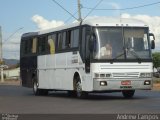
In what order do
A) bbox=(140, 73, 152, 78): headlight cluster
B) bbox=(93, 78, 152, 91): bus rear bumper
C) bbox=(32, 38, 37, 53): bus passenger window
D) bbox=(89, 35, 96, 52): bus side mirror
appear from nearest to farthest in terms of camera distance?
1. bbox=(89, 35, 96, 52): bus side mirror
2. bbox=(93, 78, 152, 91): bus rear bumper
3. bbox=(140, 73, 152, 78): headlight cluster
4. bbox=(32, 38, 37, 53): bus passenger window

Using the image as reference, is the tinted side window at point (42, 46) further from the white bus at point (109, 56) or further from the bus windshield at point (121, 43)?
the bus windshield at point (121, 43)

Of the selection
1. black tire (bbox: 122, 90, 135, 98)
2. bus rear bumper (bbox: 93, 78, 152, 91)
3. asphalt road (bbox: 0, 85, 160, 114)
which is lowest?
asphalt road (bbox: 0, 85, 160, 114)

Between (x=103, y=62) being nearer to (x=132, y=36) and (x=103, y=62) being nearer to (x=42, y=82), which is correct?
(x=132, y=36)

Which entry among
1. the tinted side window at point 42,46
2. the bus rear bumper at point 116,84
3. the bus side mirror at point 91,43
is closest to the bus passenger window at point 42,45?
the tinted side window at point 42,46

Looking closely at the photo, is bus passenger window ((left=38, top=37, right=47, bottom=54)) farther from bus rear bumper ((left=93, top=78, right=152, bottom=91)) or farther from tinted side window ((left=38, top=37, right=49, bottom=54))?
bus rear bumper ((left=93, top=78, right=152, bottom=91))

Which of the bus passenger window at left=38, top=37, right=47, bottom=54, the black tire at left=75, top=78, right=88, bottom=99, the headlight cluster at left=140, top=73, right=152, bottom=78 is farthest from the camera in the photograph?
the bus passenger window at left=38, top=37, right=47, bottom=54

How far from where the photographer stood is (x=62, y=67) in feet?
85.5

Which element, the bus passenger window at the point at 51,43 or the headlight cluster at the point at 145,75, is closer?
the headlight cluster at the point at 145,75

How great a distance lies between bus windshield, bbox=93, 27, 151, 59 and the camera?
74.2ft

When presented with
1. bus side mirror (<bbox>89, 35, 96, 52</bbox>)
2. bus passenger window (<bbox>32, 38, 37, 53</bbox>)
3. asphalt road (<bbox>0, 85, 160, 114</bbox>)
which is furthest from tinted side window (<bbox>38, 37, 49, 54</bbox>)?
bus side mirror (<bbox>89, 35, 96, 52</bbox>)

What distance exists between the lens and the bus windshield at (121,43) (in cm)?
2262

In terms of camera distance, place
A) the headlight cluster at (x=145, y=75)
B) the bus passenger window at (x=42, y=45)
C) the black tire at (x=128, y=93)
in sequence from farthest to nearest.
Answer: the bus passenger window at (x=42, y=45) < the black tire at (x=128, y=93) < the headlight cluster at (x=145, y=75)

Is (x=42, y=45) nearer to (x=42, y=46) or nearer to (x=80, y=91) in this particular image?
(x=42, y=46)

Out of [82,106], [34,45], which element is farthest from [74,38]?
[34,45]
